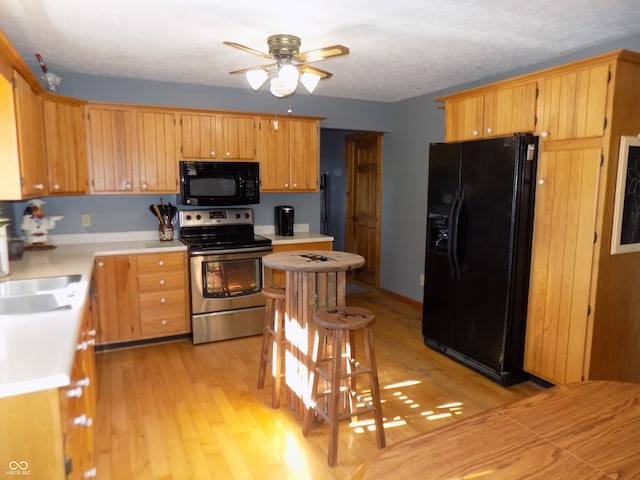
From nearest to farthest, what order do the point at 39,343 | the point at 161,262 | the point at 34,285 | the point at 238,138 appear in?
the point at 39,343
the point at 34,285
the point at 161,262
the point at 238,138

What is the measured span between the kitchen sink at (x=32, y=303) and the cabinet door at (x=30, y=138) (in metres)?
0.58

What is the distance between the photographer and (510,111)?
313 cm

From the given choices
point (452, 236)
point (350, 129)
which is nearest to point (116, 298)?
point (452, 236)

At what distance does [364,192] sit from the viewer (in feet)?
19.9

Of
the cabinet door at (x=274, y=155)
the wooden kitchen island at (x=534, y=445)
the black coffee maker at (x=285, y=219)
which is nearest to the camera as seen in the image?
the wooden kitchen island at (x=534, y=445)

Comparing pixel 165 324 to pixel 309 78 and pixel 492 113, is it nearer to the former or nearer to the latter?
pixel 309 78

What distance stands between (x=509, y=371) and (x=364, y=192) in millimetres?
3424

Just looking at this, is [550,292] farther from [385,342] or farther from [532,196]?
[385,342]

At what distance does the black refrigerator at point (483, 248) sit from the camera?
9.82ft

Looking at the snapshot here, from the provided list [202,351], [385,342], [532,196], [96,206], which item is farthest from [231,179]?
[532,196]

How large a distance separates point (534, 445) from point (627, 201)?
226 cm

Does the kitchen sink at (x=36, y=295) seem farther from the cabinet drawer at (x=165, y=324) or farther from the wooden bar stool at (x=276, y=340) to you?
the cabinet drawer at (x=165, y=324)

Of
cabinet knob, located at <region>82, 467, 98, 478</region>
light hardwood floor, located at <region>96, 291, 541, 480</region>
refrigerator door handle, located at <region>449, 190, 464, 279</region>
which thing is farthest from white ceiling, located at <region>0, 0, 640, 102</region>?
light hardwood floor, located at <region>96, 291, 541, 480</region>

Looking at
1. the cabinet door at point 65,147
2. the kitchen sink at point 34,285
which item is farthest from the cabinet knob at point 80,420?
the cabinet door at point 65,147
